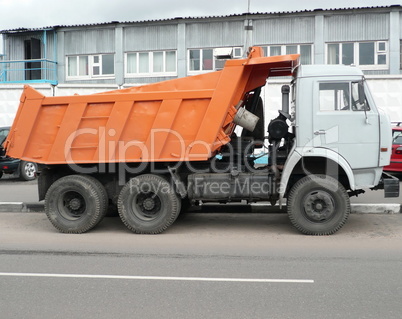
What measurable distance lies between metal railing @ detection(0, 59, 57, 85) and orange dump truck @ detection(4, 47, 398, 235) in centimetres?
1749

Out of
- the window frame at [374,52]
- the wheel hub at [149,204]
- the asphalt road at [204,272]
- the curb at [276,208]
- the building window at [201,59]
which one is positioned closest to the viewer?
the asphalt road at [204,272]

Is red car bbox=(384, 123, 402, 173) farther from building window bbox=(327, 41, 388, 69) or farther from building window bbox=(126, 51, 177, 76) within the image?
building window bbox=(126, 51, 177, 76)

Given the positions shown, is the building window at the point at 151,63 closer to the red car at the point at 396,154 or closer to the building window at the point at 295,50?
the building window at the point at 295,50

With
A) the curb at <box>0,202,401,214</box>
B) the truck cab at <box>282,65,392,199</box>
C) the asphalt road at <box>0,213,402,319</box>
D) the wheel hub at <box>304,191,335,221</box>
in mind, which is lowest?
the asphalt road at <box>0,213,402,319</box>

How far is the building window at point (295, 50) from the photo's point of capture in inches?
901

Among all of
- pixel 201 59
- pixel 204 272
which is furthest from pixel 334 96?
pixel 201 59

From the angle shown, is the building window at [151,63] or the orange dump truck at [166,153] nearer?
the orange dump truck at [166,153]

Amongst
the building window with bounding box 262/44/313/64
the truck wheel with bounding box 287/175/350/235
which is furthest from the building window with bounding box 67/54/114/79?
the truck wheel with bounding box 287/175/350/235

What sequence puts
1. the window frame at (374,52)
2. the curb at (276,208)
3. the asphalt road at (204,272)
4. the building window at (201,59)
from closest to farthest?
the asphalt road at (204,272) < the curb at (276,208) < the window frame at (374,52) < the building window at (201,59)

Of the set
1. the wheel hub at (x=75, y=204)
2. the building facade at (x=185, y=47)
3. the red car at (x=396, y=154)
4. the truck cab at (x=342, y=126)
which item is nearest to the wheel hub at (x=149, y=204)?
the wheel hub at (x=75, y=204)

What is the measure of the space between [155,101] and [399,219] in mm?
5090

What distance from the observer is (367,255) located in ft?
22.8

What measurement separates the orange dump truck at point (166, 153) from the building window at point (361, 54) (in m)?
14.8

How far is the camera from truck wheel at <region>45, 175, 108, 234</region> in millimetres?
8648
